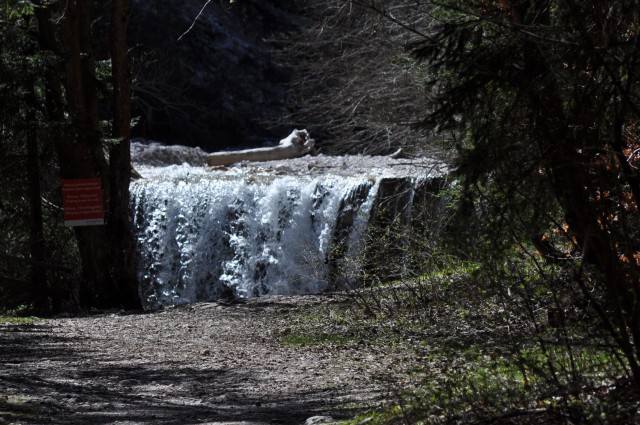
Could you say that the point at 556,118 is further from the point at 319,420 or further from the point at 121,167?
the point at 121,167

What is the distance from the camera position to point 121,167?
16.1m

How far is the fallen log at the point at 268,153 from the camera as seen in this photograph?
27594mm

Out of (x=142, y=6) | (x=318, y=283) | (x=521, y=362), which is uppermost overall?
(x=142, y=6)

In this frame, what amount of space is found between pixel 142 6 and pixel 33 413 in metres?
30.2

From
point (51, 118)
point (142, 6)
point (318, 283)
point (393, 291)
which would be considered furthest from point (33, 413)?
point (142, 6)

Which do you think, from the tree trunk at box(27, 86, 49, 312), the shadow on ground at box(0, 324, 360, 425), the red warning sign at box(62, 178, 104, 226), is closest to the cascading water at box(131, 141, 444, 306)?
the tree trunk at box(27, 86, 49, 312)

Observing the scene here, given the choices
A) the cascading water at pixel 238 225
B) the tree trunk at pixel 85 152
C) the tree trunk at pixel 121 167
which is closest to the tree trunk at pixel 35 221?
the tree trunk at pixel 85 152

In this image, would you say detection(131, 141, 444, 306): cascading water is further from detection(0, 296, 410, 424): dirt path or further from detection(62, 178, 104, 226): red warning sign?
detection(0, 296, 410, 424): dirt path

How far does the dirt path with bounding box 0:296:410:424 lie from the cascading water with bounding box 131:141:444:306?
720 centimetres

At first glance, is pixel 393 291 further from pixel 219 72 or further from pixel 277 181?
pixel 219 72

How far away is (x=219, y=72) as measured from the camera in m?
36.8

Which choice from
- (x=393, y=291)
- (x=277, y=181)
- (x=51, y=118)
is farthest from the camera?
(x=277, y=181)

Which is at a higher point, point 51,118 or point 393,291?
point 51,118

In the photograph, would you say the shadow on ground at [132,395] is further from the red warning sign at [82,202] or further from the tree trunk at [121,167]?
the tree trunk at [121,167]
